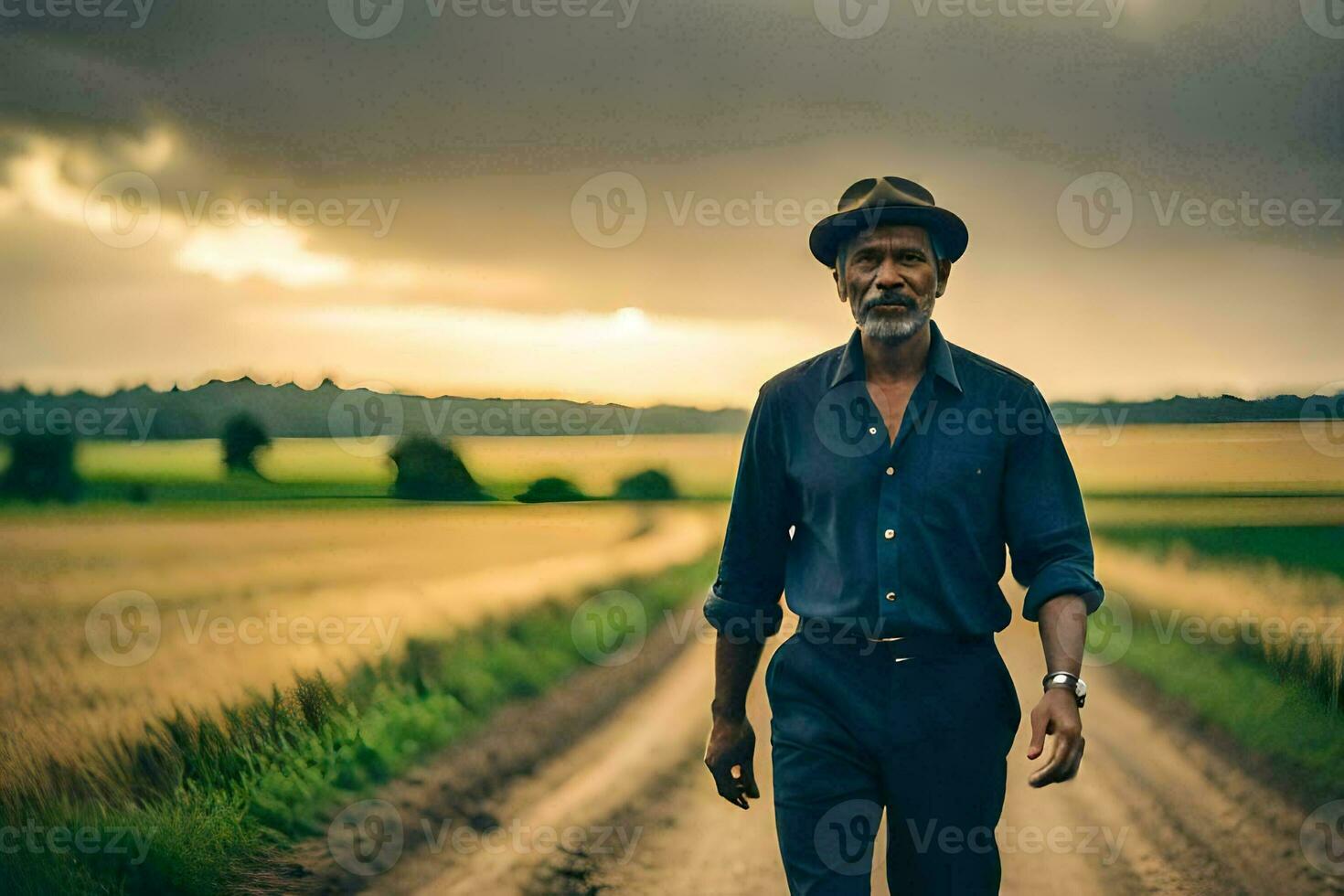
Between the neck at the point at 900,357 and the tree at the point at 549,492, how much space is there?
3729 mm

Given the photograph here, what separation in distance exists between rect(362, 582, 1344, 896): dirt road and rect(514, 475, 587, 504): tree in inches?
49.3

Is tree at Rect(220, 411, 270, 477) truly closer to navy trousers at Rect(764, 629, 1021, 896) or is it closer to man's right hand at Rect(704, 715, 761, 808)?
man's right hand at Rect(704, 715, 761, 808)

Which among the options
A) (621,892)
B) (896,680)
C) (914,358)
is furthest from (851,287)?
(621,892)

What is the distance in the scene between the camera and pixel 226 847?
20.2 ft

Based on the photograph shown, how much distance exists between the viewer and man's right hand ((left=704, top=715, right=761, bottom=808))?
3.85m

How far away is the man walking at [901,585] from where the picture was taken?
11.4 feet

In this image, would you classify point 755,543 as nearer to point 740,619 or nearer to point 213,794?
point 740,619

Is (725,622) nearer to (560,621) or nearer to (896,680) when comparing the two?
(896,680)

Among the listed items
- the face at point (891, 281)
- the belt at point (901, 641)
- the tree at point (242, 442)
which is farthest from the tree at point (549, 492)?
the belt at point (901, 641)

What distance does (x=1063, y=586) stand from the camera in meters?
3.40

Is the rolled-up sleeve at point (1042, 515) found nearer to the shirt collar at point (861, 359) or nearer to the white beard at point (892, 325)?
the shirt collar at point (861, 359)
